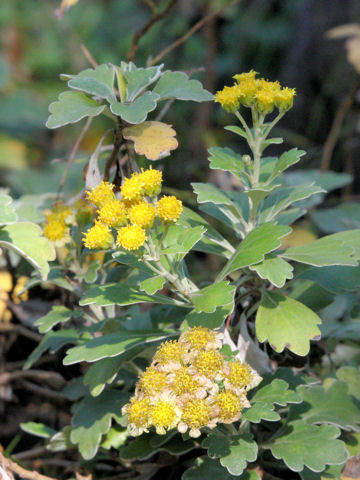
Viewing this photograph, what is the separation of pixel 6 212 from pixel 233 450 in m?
0.53

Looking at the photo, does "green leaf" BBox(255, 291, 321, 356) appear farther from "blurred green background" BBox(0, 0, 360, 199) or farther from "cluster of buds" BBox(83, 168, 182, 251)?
"blurred green background" BBox(0, 0, 360, 199)

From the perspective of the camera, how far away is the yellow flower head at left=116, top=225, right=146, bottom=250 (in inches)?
33.6

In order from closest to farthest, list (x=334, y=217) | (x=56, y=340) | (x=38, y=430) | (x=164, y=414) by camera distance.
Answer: (x=164, y=414) → (x=56, y=340) → (x=38, y=430) → (x=334, y=217)

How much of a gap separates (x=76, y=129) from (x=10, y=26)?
1079mm

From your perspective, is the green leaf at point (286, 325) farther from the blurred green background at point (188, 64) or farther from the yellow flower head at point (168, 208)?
Result: the blurred green background at point (188, 64)

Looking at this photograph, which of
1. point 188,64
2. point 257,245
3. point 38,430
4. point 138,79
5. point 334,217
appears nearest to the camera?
point 257,245

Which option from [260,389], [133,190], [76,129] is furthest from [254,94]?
[76,129]

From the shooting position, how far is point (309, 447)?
97 centimetres

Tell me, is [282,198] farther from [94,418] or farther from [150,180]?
[94,418]

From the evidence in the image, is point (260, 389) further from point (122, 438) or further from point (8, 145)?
point (8, 145)

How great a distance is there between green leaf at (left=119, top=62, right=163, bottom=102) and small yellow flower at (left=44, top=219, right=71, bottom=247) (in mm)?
269

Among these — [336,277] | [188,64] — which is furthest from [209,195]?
[188,64]

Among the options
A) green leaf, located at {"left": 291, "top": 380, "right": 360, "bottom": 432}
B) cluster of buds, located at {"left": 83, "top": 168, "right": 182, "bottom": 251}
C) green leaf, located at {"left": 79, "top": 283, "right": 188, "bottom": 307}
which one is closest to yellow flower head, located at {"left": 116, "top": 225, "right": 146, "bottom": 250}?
cluster of buds, located at {"left": 83, "top": 168, "right": 182, "bottom": 251}

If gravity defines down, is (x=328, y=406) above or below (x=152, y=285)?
below
